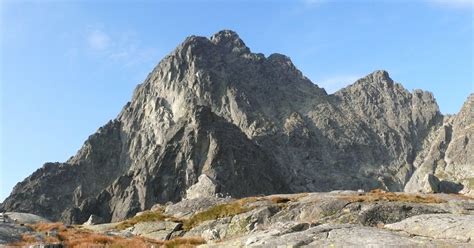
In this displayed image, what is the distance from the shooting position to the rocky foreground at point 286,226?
54.9 feet

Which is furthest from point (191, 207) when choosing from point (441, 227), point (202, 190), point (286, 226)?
point (202, 190)

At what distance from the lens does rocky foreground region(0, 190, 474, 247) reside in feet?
54.9

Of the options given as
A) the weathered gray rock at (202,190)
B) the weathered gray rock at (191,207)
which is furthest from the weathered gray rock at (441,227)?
the weathered gray rock at (202,190)

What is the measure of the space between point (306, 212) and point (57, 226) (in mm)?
20255

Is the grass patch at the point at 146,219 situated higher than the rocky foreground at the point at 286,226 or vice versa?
the grass patch at the point at 146,219

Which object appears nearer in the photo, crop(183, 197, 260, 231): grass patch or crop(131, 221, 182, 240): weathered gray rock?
crop(131, 221, 182, 240): weathered gray rock

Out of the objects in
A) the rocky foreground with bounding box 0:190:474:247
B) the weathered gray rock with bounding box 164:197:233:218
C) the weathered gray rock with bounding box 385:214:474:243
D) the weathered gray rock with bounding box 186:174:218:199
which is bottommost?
the weathered gray rock with bounding box 385:214:474:243

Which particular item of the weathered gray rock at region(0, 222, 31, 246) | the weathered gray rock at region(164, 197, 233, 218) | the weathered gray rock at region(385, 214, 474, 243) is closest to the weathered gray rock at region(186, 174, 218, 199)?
the weathered gray rock at region(164, 197, 233, 218)

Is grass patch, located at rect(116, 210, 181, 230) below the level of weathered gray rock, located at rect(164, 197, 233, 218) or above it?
below

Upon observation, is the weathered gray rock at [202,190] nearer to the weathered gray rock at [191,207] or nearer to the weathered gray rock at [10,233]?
the weathered gray rock at [191,207]

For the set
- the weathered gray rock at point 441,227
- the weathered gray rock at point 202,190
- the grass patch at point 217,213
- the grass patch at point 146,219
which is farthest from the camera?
the weathered gray rock at point 202,190

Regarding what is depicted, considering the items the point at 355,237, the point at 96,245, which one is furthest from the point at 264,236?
the point at 96,245

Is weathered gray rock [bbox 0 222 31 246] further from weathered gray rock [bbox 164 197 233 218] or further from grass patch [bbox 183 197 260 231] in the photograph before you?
weathered gray rock [bbox 164 197 233 218]

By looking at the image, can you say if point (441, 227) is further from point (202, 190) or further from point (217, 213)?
point (202, 190)
